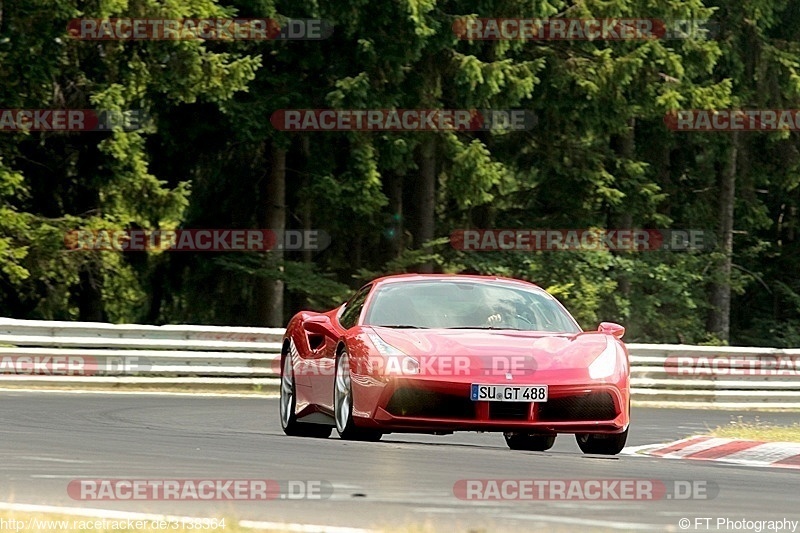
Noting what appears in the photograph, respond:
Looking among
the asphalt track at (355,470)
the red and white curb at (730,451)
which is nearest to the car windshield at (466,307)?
the asphalt track at (355,470)

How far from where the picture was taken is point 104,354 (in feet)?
69.9

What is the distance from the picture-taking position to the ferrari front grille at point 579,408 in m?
12.0

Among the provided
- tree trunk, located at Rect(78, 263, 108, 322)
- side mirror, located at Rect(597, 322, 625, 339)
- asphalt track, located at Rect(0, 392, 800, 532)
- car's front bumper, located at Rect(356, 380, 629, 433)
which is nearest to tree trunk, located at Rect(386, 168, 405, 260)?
tree trunk, located at Rect(78, 263, 108, 322)

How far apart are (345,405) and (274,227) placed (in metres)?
23.9

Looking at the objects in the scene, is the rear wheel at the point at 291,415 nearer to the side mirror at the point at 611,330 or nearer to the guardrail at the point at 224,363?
the side mirror at the point at 611,330

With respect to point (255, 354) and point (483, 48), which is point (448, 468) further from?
point (483, 48)

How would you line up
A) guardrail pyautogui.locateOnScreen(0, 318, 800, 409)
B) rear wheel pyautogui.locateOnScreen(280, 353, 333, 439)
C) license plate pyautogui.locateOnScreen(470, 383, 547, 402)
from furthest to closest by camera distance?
1. guardrail pyautogui.locateOnScreen(0, 318, 800, 409)
2. rear wheel pyautogui.locateOnScreen(280, 353, 333, 439)
3. license plate pyautogui.locateOnScreen(470, 383, 547, 402)

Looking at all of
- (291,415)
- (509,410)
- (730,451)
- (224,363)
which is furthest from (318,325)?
(224,363)

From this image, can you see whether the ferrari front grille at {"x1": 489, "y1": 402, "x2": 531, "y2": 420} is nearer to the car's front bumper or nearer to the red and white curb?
the car's front bumper

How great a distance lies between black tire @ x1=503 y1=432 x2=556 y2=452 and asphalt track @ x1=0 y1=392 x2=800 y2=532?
0.52 feet

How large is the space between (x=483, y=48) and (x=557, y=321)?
24.5 meters

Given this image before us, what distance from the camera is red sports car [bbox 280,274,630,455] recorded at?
39.0 ft

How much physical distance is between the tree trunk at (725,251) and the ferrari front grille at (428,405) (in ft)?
103

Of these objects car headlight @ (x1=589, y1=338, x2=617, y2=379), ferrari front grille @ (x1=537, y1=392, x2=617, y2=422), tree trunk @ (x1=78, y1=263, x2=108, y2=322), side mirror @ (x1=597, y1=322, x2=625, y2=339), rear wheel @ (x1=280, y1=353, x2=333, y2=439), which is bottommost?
tree trunk @ (x1=78, y1=263, x2=108, y2=322)
